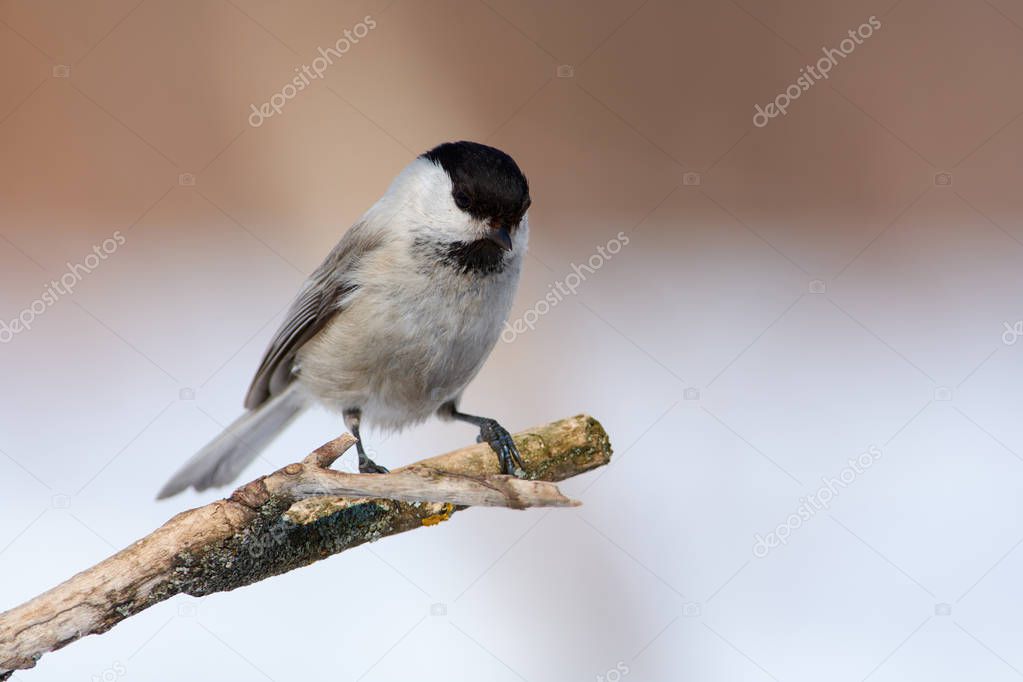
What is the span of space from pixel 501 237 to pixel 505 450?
16.9 inches

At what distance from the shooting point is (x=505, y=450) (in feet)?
5.46

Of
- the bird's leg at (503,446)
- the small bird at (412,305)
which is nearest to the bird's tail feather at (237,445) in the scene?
the small bird at (412,305)

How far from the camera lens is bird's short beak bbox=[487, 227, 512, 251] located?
5.07 ft

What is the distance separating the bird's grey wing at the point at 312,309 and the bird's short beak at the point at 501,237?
0.98 feet

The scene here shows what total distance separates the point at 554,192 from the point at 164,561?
202 centimetres

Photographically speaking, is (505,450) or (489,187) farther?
(505,450)

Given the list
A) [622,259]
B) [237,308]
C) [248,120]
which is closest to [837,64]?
[622,259]

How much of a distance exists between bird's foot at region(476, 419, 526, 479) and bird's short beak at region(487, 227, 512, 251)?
0.40m

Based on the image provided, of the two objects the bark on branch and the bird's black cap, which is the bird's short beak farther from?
the bark on branch

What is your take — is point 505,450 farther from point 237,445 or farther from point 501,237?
point 237,445

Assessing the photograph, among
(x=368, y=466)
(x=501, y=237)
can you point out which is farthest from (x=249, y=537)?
(x=501, y=237)

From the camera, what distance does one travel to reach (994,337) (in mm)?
2941

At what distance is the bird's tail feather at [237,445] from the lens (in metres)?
1.90

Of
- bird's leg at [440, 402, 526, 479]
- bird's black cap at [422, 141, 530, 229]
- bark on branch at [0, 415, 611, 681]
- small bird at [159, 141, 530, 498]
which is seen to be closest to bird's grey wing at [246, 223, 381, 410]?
small bird at [159, 141, 530, 498]
